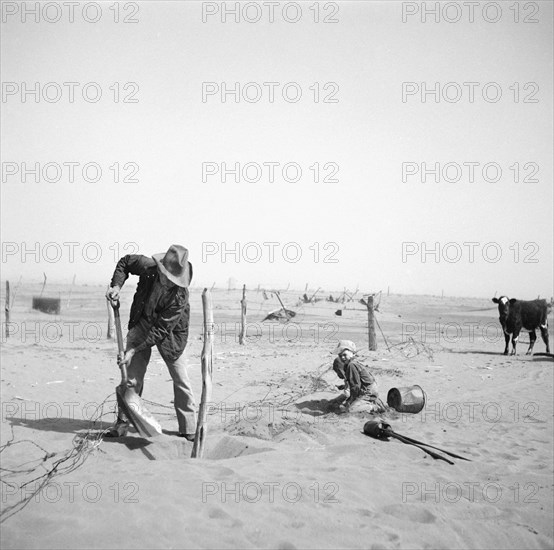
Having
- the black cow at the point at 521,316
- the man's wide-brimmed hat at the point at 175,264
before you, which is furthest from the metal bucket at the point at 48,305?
the man's wide-brimmed hat at the point at 175,264

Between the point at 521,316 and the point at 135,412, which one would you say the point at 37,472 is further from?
the point at 521,316

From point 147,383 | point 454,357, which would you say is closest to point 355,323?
point 454,357

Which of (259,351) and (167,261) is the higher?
(167,261)

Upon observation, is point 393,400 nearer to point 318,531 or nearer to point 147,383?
point 318,531

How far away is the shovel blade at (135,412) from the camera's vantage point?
172 inches

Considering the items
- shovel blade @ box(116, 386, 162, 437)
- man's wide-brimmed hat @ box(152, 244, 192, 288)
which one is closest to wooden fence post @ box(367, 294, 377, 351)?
man's wide-brimmed hat @ box(152, 244, 192, 288)

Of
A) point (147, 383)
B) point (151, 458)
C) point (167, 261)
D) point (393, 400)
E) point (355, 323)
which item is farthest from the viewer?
point (355, 323)

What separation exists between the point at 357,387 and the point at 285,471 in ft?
7.85

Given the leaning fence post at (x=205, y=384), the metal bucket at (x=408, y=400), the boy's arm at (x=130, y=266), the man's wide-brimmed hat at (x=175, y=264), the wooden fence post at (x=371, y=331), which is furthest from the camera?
the wooden fence post at (x=371, y=331)

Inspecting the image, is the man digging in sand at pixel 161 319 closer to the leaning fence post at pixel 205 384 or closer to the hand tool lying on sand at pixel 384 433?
the leaning fence post at pixel 205 384

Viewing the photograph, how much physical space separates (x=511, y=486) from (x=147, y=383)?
19.8ft

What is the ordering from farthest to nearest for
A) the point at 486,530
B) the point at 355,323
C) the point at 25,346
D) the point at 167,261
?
the point at 355,323, the point at 25,346, the point at 167,261, the point at 486,530

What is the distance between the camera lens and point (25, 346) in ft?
38.1

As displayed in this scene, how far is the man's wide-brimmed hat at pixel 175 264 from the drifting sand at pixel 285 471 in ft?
5.41
